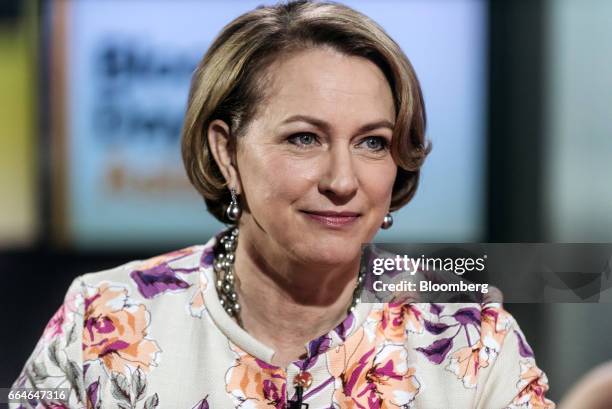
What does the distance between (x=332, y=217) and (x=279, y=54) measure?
0.28 meters

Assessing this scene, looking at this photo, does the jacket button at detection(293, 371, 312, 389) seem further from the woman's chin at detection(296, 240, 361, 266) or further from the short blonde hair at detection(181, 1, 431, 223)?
the short blonde hair at detection(181, 1, 431, 223)

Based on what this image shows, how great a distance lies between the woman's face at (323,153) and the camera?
130cm

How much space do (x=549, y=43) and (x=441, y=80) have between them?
1.09 ft

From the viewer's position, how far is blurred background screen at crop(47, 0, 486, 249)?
2.00m

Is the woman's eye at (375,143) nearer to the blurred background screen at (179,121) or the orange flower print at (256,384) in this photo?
the orange flower print at (256,384)

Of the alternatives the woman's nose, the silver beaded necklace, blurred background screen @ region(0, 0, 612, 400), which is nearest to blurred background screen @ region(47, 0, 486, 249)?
blurred background screen @ region(0, 0, 612, 400)

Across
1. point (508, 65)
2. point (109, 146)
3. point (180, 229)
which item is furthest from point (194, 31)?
point (508, 65)

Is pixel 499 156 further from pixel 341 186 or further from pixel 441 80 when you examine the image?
pixel 341 186

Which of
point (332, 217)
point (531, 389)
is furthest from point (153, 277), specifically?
point (531, 389)

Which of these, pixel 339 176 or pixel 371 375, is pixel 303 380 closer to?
pixel 371 375

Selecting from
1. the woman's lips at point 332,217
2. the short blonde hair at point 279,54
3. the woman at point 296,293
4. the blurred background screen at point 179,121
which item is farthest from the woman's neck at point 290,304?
the blurred background screen at point 179,121

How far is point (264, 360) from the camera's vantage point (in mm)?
1371

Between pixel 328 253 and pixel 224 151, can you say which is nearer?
pixel 328 253

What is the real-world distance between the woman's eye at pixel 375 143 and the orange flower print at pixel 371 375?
315 mm
